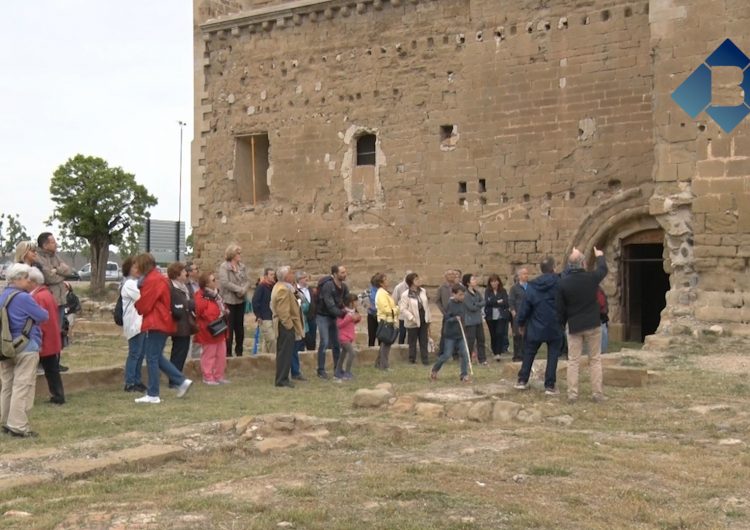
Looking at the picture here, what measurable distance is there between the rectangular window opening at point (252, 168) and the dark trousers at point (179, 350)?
1233 cm

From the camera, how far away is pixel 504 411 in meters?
8.27

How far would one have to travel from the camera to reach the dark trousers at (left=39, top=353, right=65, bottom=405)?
9.02 metres

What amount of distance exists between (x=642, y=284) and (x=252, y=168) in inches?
392

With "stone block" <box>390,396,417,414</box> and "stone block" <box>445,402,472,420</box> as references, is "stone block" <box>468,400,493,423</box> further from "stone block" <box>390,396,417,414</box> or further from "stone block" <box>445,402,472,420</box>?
"stone block" <box>390,396,417,414</box>

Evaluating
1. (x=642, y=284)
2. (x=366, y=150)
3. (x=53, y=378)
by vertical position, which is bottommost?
(x=53, y=378)

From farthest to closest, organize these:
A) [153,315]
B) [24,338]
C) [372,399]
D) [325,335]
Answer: [325,335] → [153,315] → [372,399] → [24,338]

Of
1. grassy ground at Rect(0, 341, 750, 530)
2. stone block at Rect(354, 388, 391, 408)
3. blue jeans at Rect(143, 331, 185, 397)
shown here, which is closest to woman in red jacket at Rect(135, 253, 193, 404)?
blue jeans at Rect(143, 331, 185, 397)

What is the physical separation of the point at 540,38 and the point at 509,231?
3.85 m

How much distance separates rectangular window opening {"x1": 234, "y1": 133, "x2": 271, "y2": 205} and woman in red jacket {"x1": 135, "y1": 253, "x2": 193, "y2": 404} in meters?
13.3

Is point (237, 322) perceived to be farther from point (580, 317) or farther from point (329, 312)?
point (580, 317)

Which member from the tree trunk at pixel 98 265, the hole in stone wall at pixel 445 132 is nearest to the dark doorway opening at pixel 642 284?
the hole in stone wall at pixel 445 132

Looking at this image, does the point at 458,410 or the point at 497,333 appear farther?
the point at 497,333

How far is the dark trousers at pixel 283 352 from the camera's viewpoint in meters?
10.9

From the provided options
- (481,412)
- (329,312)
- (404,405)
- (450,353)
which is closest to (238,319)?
(329,312)
